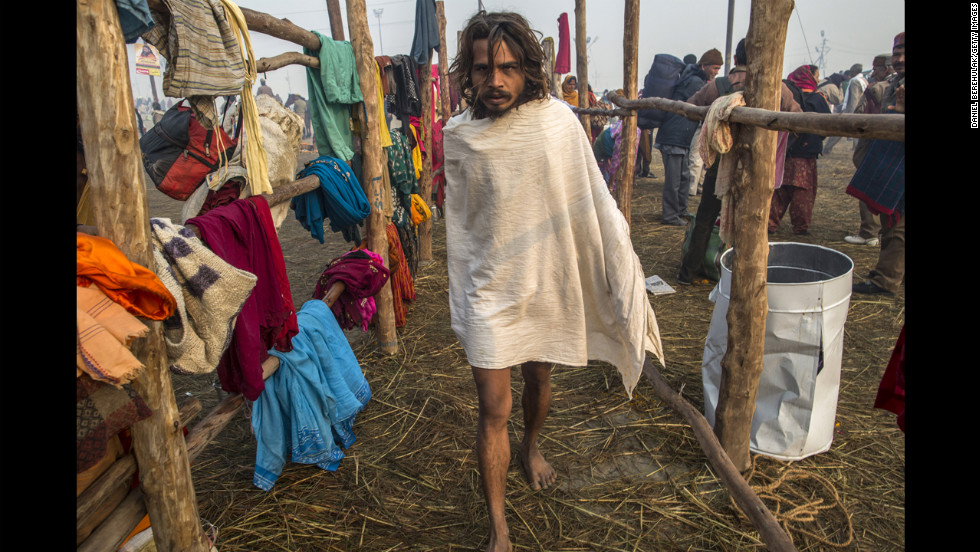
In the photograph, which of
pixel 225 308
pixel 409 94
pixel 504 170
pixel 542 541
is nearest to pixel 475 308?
pixel 504 170

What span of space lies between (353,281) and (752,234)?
2.37 m

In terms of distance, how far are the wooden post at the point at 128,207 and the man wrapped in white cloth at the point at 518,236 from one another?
1044 mm

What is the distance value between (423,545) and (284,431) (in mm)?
960

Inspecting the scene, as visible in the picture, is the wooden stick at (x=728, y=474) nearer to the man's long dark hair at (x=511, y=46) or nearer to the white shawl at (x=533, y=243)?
the white shawl at (x=533, y=243)

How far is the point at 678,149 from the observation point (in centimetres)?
788

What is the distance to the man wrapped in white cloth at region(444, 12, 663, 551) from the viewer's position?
212 cm

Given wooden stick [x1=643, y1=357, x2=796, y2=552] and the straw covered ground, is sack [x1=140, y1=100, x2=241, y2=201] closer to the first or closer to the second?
the straw covered ground

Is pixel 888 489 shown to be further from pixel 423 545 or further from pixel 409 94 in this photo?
pixel 409 94

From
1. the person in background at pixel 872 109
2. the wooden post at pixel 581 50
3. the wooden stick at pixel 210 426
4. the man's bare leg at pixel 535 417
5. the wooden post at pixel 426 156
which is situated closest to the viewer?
the wooden stick at pixel 210 426

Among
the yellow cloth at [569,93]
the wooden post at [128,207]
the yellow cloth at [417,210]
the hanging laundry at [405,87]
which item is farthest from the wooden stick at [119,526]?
the yellow cloth at [569,93]

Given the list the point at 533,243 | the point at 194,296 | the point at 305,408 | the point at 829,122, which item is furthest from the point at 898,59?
the point at 194,296

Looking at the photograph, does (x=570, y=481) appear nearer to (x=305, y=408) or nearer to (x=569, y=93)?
(x=305, y=408)

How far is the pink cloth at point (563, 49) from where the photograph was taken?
11438 mm

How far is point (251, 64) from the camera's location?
245 centimetres
